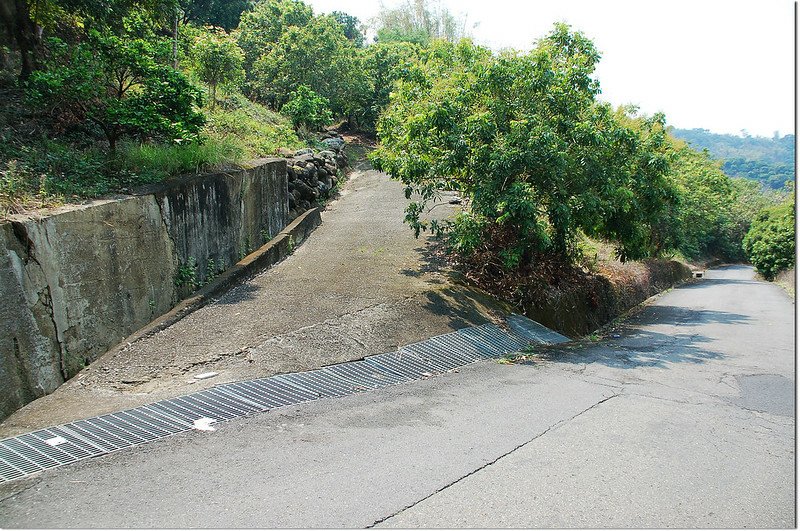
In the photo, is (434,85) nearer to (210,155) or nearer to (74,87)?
(210,155)

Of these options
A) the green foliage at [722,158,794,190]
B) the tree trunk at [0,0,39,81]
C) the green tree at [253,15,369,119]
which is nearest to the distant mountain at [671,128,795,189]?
the green foliage at [722,158,794,190]

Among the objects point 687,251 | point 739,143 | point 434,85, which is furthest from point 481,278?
point 739,143

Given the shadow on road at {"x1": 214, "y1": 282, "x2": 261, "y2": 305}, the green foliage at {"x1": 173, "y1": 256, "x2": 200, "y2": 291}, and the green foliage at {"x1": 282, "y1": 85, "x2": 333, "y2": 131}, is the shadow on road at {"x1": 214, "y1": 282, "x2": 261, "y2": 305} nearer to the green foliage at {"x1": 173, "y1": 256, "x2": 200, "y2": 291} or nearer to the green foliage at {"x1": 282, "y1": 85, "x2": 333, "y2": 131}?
the green foliage at {"x1": 173, "y1": 256, "x2": 200, "y2": 291}

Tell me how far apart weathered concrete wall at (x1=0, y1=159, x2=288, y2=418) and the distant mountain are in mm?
112414

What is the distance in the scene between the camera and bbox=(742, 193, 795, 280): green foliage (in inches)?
1379

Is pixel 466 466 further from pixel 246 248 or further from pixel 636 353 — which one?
pixel 246 248

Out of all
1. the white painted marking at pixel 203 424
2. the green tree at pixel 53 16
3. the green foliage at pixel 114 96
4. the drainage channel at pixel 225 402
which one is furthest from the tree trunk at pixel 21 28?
the white painted marking at pixel 203 424

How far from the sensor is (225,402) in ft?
18.9

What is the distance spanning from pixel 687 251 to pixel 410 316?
43.3m

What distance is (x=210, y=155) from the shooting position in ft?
30.6

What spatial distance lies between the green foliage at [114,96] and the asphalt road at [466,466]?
5294mm

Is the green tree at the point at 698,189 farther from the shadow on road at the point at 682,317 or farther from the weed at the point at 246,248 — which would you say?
the weed at the point at 246,248

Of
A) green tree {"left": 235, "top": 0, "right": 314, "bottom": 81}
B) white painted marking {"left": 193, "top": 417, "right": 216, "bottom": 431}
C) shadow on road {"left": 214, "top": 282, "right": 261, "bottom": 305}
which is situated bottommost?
white painted marking {"left": 193, "top": 417, "right": 216, "bottom": 431}

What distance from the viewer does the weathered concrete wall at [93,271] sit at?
5.53 metres
